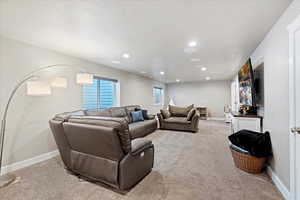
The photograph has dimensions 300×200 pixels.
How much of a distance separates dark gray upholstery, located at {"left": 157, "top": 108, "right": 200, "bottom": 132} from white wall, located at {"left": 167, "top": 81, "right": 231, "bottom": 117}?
12.6 ft

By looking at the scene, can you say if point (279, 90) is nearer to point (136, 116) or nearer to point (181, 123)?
point (181, 123)

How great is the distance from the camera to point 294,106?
1.52 meters

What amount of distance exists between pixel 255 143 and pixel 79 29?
11.3 feet

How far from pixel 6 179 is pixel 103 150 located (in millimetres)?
1799

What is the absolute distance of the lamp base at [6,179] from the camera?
2018mm

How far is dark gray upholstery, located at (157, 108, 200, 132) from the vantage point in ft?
16.7

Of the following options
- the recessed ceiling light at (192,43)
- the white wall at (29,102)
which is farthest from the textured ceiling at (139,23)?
the white wall at (29,102)

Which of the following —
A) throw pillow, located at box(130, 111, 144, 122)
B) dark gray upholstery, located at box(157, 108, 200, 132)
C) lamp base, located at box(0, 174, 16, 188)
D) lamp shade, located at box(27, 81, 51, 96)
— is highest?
lamp shade, located at box(27, 81, 51, 96)

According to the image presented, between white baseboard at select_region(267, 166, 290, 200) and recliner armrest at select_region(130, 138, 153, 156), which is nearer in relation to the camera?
white baseboard at select_region(267, 166, 290, 200)

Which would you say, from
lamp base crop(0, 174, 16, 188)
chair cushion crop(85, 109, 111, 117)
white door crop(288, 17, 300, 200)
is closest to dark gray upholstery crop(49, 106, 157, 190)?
lamp base crop(0, 174, 16, 188)

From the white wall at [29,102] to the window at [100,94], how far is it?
378 millimetres

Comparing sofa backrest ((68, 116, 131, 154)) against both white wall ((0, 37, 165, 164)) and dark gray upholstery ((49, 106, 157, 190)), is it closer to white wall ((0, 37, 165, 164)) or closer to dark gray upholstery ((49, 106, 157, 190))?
dark gray upholstery ((49, 106, 157, 190))

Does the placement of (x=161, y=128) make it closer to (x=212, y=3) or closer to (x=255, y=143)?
(x=255, y=143)

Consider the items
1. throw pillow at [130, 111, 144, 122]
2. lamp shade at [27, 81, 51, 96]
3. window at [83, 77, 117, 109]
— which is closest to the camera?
lamp shade at [27, 81, 51, 96]
